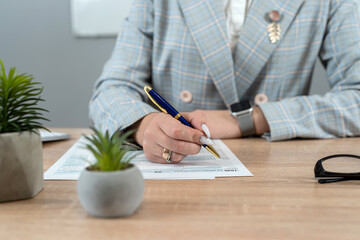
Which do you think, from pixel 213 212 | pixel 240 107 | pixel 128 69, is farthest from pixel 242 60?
pixel 213 212

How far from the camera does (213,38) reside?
1.18m

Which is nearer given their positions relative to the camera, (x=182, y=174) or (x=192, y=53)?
(x=182, y=174)

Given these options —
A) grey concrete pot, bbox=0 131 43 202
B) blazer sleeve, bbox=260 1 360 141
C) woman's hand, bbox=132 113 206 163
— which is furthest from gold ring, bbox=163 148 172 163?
blazer sleeve, bbox=260 1 360 141

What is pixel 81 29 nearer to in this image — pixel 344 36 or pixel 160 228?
pixel 344 36

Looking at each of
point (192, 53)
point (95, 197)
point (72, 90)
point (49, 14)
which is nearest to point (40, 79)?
point (72, 90)

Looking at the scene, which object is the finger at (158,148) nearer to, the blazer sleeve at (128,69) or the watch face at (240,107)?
the blazer sleeve at (128,69)

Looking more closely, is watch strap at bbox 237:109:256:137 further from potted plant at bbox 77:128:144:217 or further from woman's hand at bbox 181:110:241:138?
potted plant at bbox 77:128:144:217

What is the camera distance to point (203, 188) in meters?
0.55

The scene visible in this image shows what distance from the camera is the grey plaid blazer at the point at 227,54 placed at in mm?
1182

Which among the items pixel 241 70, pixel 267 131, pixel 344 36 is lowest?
pixel 267 131

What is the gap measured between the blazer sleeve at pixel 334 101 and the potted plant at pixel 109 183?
625 mm

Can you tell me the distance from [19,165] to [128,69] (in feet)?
2.52

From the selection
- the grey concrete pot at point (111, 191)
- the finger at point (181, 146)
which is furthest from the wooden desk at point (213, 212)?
the finger at point (181, 146)

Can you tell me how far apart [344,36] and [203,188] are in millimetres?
935
